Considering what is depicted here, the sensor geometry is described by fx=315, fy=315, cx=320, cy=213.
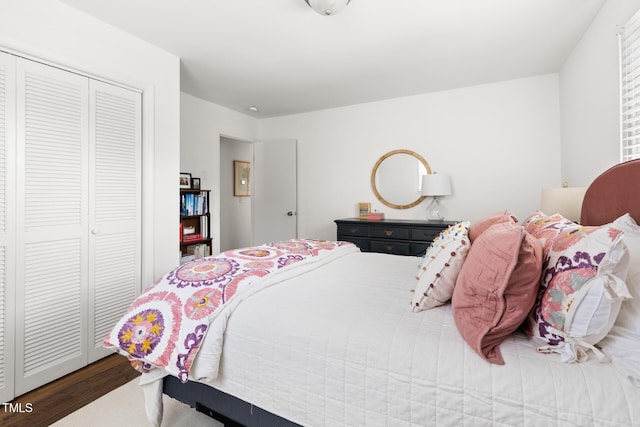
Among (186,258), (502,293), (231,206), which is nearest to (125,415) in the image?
(502,293)

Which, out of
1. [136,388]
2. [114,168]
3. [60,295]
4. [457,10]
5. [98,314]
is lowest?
[136,388]

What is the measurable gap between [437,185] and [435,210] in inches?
14.1

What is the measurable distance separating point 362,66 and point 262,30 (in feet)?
3.46

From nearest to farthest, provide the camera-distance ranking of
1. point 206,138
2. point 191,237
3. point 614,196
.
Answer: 1. point 614,196
2. point 191,237
3. point 206,138

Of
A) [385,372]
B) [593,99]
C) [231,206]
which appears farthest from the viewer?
[231,206]

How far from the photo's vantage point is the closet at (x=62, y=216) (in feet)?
6.18

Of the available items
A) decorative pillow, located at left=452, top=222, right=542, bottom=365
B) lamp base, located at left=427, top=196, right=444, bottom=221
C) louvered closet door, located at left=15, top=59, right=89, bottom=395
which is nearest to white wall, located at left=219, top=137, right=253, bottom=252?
lamp base, located at left=427, top=196, right=444, bottom=221

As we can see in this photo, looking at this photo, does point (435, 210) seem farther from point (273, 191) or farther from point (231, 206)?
point (231, 206)

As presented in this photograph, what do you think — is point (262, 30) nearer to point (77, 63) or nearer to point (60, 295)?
point (77, 63)

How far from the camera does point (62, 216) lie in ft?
6.93

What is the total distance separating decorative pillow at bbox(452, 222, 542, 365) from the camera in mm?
937

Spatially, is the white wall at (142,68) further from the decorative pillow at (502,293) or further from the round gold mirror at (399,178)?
the decorative pillow at (502,293)

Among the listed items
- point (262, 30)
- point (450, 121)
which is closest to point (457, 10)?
point (262, 30)

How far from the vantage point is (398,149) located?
396 cm
